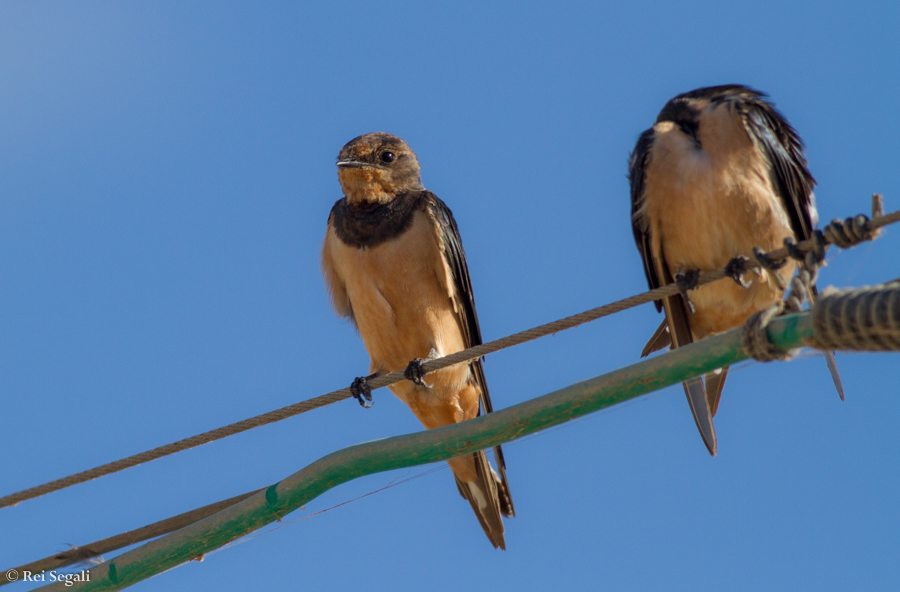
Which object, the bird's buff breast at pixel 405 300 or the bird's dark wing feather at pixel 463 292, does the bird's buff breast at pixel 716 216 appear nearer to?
the bird's dark wing feather at pixel 463 292

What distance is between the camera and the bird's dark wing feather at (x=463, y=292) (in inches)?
289

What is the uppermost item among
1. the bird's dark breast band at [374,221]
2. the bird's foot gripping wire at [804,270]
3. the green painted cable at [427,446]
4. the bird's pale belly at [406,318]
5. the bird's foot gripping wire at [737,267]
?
the bird's dark breast band at [374,221]

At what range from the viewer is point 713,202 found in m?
6.08

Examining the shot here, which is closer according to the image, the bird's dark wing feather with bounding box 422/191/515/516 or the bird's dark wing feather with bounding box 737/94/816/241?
the bird's dark wing feather with bounding box 737/94/816/241

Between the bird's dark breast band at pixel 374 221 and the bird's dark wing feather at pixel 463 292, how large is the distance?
178mm

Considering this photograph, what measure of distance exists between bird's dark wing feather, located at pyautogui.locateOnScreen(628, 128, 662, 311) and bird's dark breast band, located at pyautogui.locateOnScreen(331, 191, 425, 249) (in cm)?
181

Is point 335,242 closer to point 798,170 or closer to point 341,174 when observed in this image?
point 341,174

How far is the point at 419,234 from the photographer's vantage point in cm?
732

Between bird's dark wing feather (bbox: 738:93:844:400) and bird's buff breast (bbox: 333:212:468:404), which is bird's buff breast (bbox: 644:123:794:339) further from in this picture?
bird's buff breast (bbox: 333:212:468:404)

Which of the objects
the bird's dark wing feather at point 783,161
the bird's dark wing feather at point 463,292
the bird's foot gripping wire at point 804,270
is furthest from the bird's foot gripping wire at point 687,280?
the bird's dark wing feather at point 463,292

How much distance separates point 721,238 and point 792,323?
117 inches

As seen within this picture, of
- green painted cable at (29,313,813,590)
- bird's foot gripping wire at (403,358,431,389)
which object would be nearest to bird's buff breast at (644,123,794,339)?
bird's foot gripping wire at (403,358,431,389)

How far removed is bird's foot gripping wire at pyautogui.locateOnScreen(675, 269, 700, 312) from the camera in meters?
5.88

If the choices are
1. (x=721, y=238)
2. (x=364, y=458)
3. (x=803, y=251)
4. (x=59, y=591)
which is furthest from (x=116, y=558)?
(x=721, y=238)
